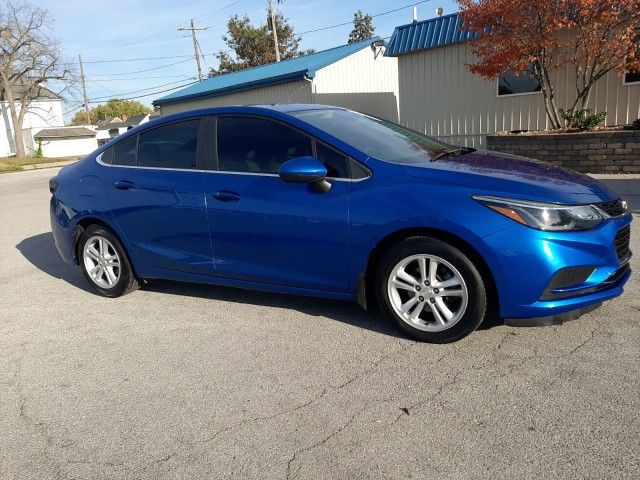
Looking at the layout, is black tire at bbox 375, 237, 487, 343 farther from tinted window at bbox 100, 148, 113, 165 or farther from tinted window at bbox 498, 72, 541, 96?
tinted window at bbox 498, 72, 541, 96

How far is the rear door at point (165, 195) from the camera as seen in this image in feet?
14.9

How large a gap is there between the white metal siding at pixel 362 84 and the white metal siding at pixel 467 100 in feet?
12.5

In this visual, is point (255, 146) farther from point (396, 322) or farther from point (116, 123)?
point (116, 123)

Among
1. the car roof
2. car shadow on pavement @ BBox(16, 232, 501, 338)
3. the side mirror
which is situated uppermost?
the car roof

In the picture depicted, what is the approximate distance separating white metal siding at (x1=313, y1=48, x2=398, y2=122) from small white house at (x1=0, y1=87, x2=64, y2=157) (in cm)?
4201

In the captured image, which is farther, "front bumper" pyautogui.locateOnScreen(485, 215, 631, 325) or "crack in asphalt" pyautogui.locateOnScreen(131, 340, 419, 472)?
"front bumper" pyautogui.locateOnScreen(485, 215, 631, 325)

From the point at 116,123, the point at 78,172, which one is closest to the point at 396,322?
the point at 78,172

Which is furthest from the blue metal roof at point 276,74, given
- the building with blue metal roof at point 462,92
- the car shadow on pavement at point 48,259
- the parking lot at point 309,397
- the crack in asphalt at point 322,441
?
the crack in asphalt at point 322,441

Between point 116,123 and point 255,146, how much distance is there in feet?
301

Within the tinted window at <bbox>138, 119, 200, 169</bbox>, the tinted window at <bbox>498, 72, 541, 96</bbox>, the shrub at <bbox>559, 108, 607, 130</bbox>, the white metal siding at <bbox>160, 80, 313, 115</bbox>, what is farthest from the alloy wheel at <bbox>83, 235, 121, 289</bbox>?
the white metal siding at <bbox>160, 80, 313, 115</bbox>

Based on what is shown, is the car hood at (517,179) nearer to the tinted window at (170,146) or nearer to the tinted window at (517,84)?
the tinted window at (170,146)

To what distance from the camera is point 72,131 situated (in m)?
53.7

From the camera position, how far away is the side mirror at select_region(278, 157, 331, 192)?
3.85 metres

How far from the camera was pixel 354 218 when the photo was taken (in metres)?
3.80
